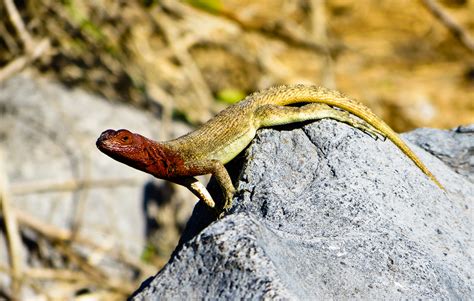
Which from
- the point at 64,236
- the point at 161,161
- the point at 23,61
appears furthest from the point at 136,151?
the point at 23,61

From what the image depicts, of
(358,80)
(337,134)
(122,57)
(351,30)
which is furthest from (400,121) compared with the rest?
(337,134)

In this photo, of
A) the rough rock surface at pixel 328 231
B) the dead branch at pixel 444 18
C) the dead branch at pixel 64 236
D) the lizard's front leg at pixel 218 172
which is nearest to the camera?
the rough rock surface at pixel 328 231

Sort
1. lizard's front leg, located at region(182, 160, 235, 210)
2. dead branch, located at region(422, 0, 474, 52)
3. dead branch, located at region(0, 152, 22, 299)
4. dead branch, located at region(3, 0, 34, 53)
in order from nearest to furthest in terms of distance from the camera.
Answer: lizard's front leg, located at region(182, 160, 235, 210)
dead branch, located at region(0, 152, 22, 299)
dead branch, located at region(3, 0, 34, 53)
dead branch, located at region(422, 0, 474, 52)

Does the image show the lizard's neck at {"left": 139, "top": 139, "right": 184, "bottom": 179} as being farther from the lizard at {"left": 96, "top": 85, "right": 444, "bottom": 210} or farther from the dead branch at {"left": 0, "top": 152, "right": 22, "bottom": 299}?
the dead branch at {"left": 0, "top": 152, "right": 22, "bottom": 299}

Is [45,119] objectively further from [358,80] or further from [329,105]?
[358,80]

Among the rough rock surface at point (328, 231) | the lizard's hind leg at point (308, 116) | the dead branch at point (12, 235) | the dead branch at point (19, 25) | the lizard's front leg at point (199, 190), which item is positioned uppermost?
the dead branch at point (19, 25)

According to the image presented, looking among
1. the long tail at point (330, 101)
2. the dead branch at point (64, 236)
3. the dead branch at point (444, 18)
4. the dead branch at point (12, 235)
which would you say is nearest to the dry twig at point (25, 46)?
the dead branch at point (12, 235)

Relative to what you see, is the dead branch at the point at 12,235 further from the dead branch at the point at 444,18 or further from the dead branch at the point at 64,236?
the dead branch at the point at 444,18

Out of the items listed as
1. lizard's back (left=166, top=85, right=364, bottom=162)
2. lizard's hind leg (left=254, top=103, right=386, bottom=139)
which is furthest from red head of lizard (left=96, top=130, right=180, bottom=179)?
lizard's hind leg (left=254, top=103, right=386, bottom=139)

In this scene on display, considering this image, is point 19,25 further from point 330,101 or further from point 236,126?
point 330,101
